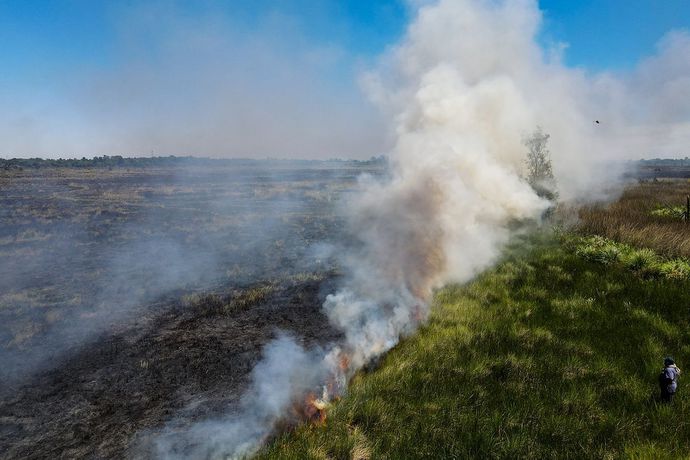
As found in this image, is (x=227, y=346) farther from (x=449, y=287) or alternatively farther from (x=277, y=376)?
(x=449, y=287)

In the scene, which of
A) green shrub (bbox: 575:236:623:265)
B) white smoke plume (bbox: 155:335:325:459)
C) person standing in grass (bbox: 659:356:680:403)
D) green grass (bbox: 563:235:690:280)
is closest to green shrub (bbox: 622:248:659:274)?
green grass (bbox: 563:235:690:280)

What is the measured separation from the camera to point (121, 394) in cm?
646

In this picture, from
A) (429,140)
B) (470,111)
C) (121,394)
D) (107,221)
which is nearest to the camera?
(121,394)

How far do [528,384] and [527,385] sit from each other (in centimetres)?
4

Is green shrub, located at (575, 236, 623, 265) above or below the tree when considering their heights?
below

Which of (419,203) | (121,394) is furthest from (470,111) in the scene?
(121,394)

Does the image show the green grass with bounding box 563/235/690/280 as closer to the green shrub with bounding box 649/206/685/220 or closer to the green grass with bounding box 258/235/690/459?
the green grass with bounding box 258/235/690/459

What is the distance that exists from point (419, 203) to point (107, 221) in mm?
19985

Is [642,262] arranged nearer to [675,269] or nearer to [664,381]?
[675,269]

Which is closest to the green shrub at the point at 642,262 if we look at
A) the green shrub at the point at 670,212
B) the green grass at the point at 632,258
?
the green grass at the point at 632,258

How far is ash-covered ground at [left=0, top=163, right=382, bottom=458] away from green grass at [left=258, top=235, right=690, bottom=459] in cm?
203

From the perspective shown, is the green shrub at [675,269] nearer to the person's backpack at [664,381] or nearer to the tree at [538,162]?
the person's backpack at [664,381]

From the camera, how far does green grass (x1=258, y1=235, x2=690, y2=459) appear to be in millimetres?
4867

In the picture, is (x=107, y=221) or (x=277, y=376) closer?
(x=277, y=376)
